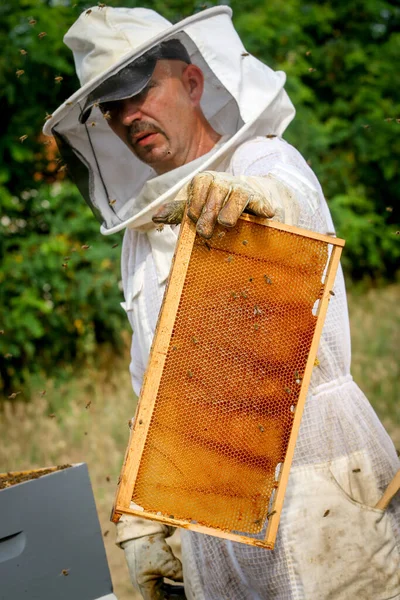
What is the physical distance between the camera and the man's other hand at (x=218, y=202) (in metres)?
1.72

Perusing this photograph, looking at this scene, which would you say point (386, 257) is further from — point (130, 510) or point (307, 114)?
point (130, 510)

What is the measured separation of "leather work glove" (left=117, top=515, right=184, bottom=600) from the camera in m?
2.46

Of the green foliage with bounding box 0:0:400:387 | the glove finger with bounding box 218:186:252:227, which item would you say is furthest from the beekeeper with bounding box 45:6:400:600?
the green foliage with bounding box 0:0:400:387

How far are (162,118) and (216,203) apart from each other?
37.4 inches

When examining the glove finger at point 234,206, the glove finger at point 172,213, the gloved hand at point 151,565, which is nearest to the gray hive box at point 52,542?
the gloved hand at point 151,565

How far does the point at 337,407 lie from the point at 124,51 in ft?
5.15

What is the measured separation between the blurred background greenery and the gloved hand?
79.5 inches

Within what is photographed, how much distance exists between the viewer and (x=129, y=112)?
2.62m

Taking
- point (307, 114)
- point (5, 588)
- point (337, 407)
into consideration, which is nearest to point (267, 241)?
point (337, 407)

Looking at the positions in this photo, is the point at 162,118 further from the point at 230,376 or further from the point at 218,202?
the point at 230,376

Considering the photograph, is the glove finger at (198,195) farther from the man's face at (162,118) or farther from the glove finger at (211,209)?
the man's face at (162,118)

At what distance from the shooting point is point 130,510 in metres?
1.74

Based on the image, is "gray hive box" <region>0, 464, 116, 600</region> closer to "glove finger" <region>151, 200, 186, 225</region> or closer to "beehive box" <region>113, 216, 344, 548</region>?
"beehive box" <region>113, 216, 344, 548</region>

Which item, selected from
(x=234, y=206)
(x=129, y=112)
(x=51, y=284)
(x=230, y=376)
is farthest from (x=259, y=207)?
(x=51, y=284)
